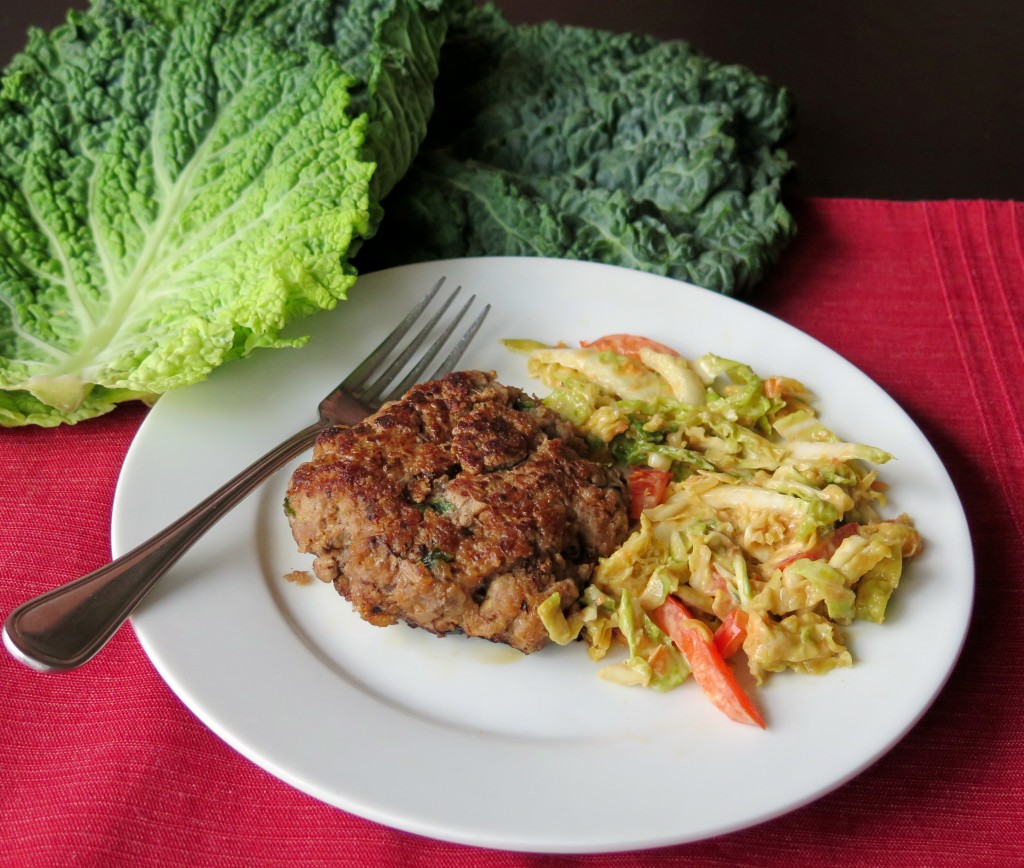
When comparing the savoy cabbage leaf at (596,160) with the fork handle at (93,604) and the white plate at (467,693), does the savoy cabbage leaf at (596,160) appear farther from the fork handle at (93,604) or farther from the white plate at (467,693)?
A: the fork handle at (93,604)

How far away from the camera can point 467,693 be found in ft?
10.1

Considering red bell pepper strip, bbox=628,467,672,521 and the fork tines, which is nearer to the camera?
red bell pepper strip, bbox=628,467,672,521

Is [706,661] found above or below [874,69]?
below

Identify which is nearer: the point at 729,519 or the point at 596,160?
the point at 729,519

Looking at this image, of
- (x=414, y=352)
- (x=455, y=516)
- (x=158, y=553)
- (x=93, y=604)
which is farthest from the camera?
(x=414, y=352)

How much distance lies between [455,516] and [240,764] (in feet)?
3.24

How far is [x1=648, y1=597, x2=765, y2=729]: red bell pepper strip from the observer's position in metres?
2.96

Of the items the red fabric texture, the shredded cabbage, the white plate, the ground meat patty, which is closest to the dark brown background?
the shredded cabbage

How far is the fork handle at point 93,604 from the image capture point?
2840 mm

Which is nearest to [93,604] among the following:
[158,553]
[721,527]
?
[158,553]

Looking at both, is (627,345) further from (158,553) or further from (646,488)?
(158,553)

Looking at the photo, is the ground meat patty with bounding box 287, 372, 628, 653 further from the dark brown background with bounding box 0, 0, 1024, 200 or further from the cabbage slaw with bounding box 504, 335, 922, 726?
the dark brown background with bounding box 0, 0, 1024, 200

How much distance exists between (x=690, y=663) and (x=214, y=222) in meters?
2.69

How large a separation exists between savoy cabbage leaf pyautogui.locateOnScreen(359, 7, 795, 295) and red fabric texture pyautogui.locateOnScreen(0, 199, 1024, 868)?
143 centimetres
